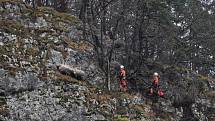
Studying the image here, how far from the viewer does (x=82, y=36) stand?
22500mm

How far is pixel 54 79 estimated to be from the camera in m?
18.0

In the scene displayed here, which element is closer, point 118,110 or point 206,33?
point 118,110

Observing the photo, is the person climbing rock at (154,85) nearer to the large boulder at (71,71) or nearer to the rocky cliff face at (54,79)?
the rocky cliff face at (54,79)

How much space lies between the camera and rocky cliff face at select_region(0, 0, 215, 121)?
16516 millimetres

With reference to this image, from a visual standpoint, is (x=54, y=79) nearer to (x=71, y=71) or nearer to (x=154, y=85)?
(x=71, y=71)

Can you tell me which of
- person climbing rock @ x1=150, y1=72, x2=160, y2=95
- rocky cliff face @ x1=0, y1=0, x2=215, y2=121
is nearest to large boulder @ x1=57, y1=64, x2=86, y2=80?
rocky cliff face @ x1=0, y1=0, x2=215, y2=121

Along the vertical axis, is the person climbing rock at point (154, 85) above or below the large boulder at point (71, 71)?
below

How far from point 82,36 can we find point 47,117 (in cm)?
728

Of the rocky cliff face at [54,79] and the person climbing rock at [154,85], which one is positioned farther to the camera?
the person climbing rock at [154,85]

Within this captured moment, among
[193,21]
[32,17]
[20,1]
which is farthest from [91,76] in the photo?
[193,21]

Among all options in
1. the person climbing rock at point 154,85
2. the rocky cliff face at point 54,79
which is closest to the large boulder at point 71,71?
the rocky cliff face at point 54,79

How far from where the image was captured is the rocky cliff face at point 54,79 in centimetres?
1652

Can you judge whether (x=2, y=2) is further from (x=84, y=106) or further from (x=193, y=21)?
(x=193, y=21)

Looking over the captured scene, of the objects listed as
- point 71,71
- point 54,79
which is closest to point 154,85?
point 71,71
